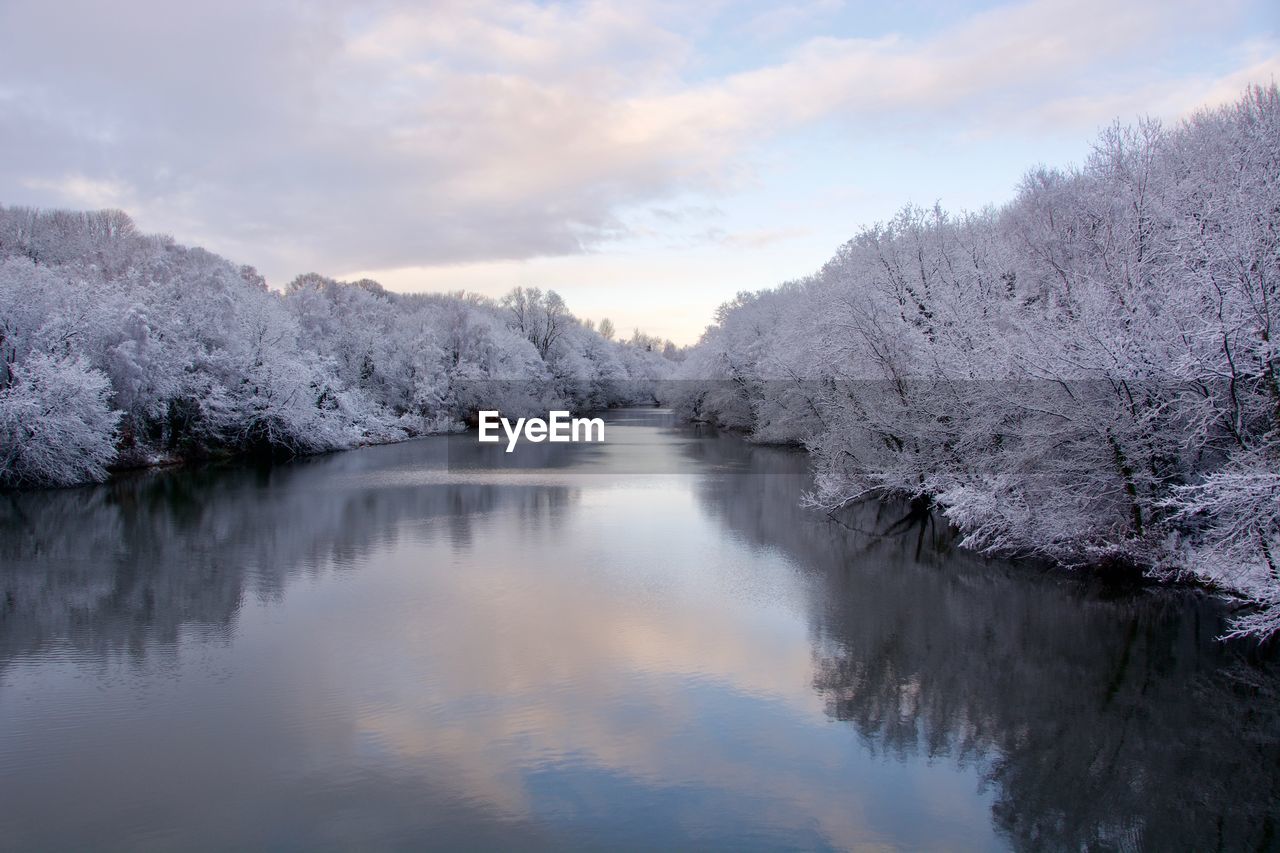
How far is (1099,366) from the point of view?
12719 mm

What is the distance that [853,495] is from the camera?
20484 millimetres

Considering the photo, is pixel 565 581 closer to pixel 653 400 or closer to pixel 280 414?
pixel 280 414

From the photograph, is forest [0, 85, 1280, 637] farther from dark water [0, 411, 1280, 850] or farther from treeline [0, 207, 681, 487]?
dark water [0, 411, 1280, 850]

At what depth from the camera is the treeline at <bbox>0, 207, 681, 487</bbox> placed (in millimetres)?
23656

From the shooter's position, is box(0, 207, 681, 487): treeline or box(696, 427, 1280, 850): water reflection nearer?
box(696, 427, 1280, 850): water reflection

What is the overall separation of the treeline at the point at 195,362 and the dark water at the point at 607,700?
7258 millimetres

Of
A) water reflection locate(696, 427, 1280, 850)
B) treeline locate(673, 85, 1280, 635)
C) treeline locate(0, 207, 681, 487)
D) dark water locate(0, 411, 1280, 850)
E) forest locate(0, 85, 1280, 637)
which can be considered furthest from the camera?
treeline locate(0, 207, 681, 487)

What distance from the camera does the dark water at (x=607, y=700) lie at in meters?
6.95

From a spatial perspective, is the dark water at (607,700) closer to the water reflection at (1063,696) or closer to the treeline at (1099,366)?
the water reflection at (1063,696)

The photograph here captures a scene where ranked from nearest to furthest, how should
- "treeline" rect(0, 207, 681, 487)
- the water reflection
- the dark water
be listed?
the dark water, the water reflection, "treeline" rect(0, 207, 681, 487)

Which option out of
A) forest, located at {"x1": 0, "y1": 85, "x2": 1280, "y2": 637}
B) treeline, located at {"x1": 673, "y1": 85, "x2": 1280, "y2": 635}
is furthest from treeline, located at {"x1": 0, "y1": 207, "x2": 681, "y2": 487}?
treeline, located at {"x1": 673, "y1": 85, "x2": 1280, "y2": 635}

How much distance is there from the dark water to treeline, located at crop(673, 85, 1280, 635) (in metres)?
1.26

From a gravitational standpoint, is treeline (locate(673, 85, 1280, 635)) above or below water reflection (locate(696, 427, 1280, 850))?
above

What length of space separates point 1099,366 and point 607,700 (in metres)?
8.98
